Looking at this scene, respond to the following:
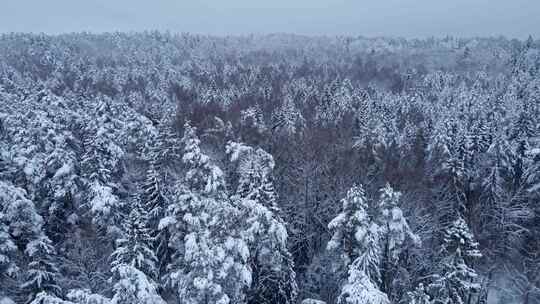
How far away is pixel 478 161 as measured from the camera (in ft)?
109

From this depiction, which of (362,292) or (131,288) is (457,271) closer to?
(362,292)

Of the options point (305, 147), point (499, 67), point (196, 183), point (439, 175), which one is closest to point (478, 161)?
point (439, 175)

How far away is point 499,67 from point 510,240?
126m

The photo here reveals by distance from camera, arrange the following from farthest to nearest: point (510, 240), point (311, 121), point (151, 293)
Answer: point (311, 121)
point (510, 240)
point (151, 293)

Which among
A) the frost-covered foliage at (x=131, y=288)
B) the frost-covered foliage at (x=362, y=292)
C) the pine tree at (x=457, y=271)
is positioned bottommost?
the pine tree at (x=457, y=271)

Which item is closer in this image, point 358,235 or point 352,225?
point 358,235

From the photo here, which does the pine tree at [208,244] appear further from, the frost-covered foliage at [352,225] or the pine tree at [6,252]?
the pine tree at [6,252]

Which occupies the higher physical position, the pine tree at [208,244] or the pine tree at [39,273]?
the pine tree at [208,244]

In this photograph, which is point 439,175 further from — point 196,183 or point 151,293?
point 151,293

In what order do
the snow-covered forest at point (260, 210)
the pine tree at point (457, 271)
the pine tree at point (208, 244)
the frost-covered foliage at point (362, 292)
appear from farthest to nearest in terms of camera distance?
the pine tree at point (457, 271)
the snow-covered forest at point (260, 210)
the pine tree at point (208, 244)
the frost-covered foliage at point (362, 292)

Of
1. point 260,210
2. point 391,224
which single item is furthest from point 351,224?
point 260,210

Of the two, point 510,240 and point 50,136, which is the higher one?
point 50,136

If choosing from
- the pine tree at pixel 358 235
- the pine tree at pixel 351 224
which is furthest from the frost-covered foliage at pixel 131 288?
the pine tree at pixel 351 224

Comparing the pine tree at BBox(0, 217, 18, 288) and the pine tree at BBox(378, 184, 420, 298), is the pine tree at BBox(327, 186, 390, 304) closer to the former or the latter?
the pine tree at BBox(378, 184, 420, 298)
